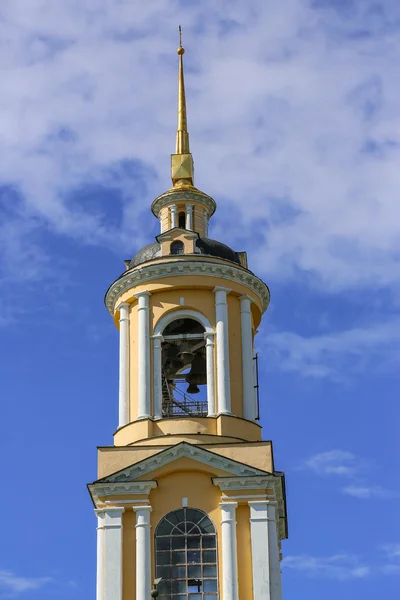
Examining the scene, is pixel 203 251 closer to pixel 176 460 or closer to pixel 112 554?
pixel 176 460

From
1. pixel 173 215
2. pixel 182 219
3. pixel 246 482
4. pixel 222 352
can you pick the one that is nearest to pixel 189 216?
pixel 182 219

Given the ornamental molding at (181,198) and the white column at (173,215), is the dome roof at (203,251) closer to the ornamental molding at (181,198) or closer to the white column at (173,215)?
the white column at (173,215)

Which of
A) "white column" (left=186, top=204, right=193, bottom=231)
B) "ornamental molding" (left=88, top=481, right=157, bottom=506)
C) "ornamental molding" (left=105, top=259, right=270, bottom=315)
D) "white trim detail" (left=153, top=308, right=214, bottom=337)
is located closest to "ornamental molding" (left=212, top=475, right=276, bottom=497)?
"ornamental molding" (left=88, top=481, right=157, bottom=506)

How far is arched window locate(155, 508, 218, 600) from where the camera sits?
2808cm

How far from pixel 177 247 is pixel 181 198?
6.91 ft

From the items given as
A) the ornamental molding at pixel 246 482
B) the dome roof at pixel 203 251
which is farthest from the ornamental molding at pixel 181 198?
the ornamental molding at pixel 246 482

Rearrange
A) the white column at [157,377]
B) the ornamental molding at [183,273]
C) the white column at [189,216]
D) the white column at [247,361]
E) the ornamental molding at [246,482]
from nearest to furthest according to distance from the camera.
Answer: the ornamental molding at [246,482]
the white column at [157,377]
the white column at [247,361]
the ornamental molding at [183,273]
the white column at [189,216]

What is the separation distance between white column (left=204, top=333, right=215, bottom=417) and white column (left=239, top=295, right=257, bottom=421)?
803 millimetres

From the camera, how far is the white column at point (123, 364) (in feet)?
101

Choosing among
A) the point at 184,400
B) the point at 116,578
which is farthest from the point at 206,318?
the point at 116,578

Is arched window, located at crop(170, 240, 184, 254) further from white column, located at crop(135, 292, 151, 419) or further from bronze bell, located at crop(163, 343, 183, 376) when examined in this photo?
bronze bell, located at crop(163, 343, 183, 376)

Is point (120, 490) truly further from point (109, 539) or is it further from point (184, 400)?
point (184, 400)

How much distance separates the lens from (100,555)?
93.6 ft

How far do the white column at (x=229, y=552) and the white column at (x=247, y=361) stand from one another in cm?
274
